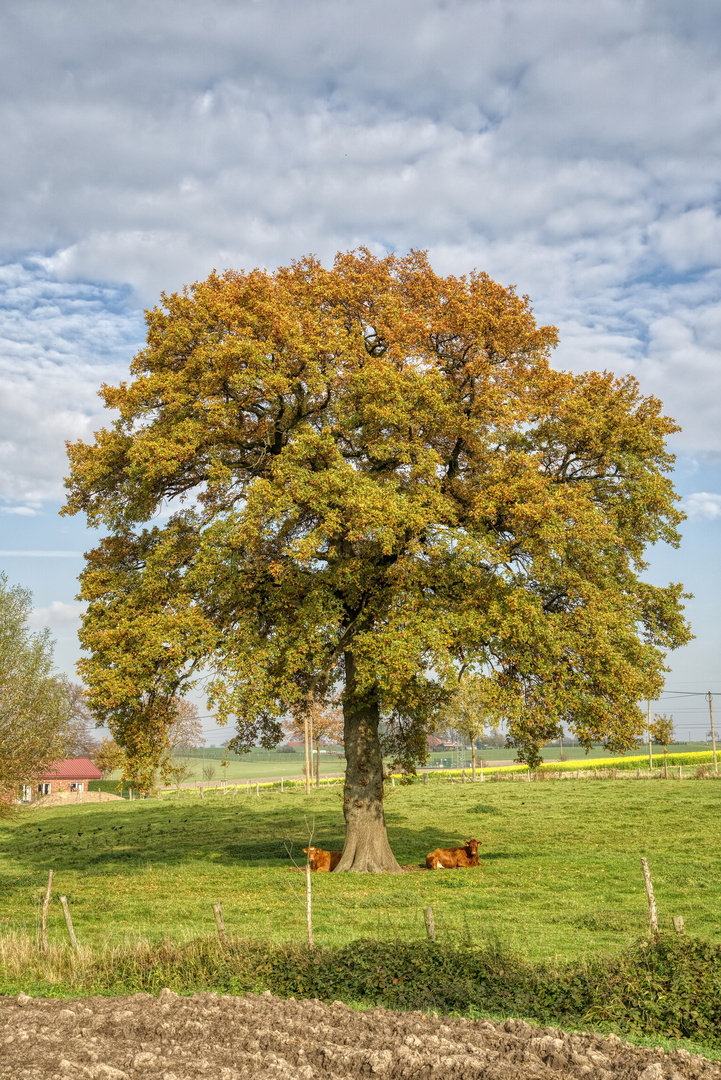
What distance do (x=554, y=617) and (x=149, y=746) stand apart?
10909mm

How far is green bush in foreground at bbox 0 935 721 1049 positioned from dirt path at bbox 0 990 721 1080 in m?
1.07

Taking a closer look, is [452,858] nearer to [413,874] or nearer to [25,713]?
[413,874]

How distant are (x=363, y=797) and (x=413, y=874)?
7.88ft

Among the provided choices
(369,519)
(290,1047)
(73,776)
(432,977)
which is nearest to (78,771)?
(73,776)

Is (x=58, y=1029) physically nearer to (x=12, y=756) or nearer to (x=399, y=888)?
(x=399, y=888)

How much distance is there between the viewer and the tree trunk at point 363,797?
22.6 m

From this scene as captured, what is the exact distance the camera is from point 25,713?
850 inches

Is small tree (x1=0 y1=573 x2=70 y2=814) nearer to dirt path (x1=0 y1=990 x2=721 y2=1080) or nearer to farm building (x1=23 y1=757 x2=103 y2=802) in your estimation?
dirt path (x1=0 y1=990 x2=721 y2=1080)

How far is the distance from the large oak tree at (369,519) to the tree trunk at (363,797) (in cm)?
8

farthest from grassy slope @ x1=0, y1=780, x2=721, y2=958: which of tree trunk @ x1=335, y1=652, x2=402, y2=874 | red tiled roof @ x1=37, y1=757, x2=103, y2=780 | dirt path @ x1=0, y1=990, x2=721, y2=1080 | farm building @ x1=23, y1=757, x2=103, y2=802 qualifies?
red tiled roof @ x1=37, y1=757, x2=103, y2=780

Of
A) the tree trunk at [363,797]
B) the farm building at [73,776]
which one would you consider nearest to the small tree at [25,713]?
the tree trunk at [363,797]

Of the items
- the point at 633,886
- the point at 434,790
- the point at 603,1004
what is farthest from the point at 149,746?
the point at 434,790

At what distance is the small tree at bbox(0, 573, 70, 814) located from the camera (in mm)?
21375

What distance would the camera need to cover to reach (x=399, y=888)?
1992 centimetres
